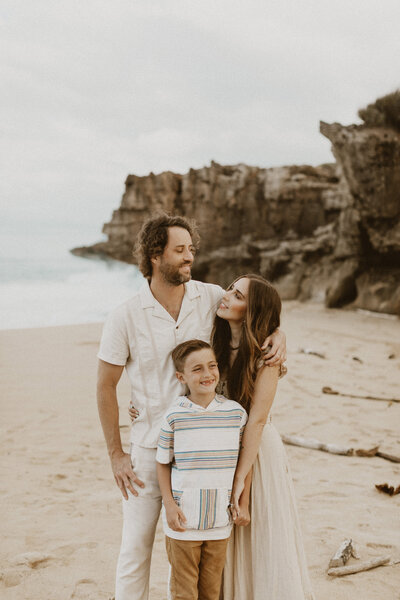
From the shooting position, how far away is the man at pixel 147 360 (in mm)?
2627

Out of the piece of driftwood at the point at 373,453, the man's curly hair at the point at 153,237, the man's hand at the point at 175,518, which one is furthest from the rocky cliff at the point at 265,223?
the man's hand at the point at 175,518

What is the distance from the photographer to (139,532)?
8.59ft

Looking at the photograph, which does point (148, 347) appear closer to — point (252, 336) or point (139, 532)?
point (252, 336)

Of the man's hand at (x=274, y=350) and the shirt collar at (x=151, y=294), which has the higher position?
the shirt collar at (x=151, y=294)

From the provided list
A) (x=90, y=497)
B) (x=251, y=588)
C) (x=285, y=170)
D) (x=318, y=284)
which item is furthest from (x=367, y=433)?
(x=285, y=170)

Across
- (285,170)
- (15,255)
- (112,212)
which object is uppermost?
(285,170)

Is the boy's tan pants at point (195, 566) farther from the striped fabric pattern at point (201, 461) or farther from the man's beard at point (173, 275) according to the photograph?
the man's beard at point (173, 275)

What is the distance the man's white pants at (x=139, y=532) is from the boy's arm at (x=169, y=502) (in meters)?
0.19

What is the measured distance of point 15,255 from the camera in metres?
65.1

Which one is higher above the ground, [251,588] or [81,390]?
[251,588]

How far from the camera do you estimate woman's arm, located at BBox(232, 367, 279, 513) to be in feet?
8.04

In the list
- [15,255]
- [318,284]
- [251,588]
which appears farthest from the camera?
[15,255]

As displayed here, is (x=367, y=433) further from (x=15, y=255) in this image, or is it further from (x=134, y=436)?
(x=15, y=255)

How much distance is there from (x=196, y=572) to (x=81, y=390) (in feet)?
21.1
